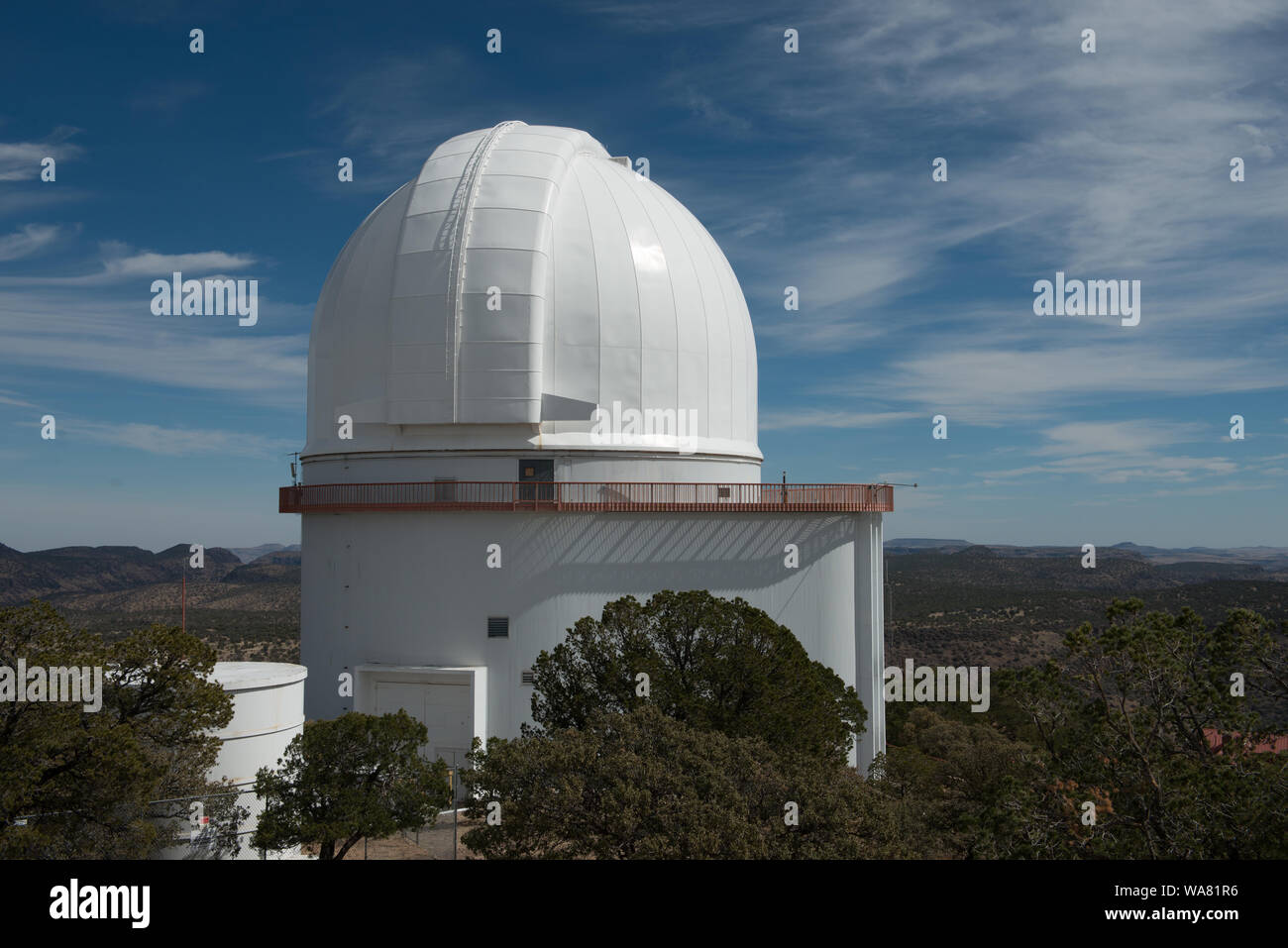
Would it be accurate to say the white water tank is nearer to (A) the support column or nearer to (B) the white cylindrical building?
(B) the white cylindrical building

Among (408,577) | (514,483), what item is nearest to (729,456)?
(514,483)

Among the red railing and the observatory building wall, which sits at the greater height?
the red railing

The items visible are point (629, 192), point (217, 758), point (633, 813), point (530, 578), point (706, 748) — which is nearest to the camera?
point (633, 813)

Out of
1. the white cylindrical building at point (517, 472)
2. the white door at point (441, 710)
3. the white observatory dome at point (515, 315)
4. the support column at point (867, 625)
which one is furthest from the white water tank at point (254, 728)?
the support column at point (867, 625)

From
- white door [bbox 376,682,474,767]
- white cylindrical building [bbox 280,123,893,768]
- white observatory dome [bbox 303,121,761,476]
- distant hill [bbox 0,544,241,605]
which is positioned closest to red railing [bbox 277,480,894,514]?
white cylindrical building [bbox 280,123,893,768]

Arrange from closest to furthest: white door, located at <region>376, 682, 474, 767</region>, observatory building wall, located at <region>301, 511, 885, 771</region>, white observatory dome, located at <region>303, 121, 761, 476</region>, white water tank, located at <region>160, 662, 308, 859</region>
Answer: white water tank, located at <region>160, 662, 308, 859</region>, white door, located at <region>376, 682, 474, 767</region>, observatory building wall, located at <region>301, 511, 885, 771</region>, white observatory dome, located at <region>303, 121, 761, 476</region>

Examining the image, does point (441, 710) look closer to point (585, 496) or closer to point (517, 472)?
point (517, 472)

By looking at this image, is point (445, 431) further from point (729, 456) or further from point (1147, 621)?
point (1147, 621)

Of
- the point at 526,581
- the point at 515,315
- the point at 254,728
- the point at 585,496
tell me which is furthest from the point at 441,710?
the point at 515,315
